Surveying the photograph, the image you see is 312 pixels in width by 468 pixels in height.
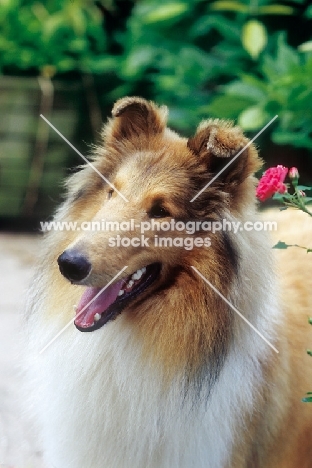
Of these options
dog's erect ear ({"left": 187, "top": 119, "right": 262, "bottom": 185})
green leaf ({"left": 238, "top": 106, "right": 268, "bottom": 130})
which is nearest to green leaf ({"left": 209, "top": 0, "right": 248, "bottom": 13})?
green leaf ({"left": 238, "top": 106, "right": 268, "bottom": 130})

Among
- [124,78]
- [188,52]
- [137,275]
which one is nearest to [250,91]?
[188,52]

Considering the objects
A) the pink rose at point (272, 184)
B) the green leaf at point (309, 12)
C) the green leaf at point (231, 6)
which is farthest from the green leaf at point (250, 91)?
the pink rose at point (272, 184)

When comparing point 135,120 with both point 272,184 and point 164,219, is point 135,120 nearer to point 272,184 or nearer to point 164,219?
point 164,219

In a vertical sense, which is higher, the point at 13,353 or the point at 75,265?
the point at 75,265

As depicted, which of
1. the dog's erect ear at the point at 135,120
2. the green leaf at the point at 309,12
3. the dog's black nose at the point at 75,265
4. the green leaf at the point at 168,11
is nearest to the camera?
the dog's black nose at the point at 75,265

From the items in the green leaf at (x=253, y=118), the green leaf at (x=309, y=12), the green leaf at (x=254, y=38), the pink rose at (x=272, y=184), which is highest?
the pink rose at (x=272, y=184)

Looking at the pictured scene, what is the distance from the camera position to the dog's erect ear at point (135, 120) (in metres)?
2.45

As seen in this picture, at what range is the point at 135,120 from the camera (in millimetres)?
2502

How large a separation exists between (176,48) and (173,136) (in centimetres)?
314

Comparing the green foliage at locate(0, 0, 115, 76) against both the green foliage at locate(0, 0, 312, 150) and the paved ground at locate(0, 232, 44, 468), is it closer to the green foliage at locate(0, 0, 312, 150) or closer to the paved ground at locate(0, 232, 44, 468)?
the green foliage at locate(0, 0, 312, 150)

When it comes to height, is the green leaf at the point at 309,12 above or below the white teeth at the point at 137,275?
below

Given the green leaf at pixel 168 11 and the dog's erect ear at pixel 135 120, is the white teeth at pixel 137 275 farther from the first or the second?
the green leaf at pixel 168 11

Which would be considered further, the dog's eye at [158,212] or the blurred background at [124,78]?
the blurred background at [124,78]

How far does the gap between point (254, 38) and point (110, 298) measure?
3.32 metres
